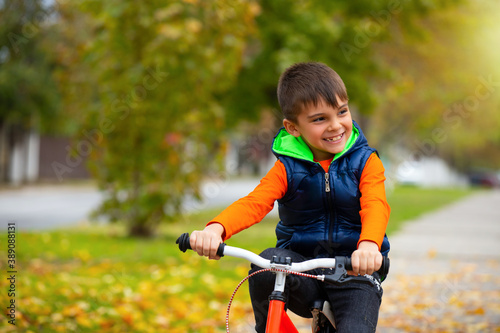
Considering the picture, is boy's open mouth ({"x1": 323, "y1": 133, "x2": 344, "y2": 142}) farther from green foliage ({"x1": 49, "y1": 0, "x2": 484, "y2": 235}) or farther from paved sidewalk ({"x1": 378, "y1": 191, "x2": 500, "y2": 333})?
green foliage ({"x1": 49, "y1": 0, "x2": 484, "y2": 235})

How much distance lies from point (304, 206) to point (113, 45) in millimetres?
6974

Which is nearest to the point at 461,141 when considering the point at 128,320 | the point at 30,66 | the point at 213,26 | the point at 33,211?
the point at 30,66

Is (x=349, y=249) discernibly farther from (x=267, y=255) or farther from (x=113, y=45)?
(x=113, y=45)

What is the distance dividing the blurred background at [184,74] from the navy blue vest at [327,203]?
2.82 m

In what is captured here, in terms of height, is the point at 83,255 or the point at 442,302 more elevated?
the point at 83,255

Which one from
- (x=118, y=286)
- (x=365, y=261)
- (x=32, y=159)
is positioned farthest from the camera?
(x=32, y=159)

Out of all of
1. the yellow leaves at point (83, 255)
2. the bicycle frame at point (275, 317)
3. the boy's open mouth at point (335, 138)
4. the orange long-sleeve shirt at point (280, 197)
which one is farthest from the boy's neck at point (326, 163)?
the yellow leaves at point (83, 255)

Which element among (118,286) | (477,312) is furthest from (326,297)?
(118,286)

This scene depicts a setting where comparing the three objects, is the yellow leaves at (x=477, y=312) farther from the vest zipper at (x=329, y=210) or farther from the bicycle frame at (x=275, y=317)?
the bicycle frame at (x=275, y=317)

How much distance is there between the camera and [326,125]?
2523 millimetres

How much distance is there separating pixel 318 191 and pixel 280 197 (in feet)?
0.54

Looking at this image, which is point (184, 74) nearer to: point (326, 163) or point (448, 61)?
point (326, 163)

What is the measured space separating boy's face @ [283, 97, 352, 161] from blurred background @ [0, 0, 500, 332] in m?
3.01

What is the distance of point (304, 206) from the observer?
2596 mm
